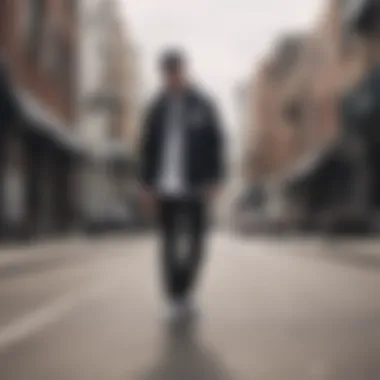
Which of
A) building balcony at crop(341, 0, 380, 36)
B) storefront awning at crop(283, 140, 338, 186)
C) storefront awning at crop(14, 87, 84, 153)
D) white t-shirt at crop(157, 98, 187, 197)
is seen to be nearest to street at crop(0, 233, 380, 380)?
white t-shirt at crop(157, 98, 187, 197)

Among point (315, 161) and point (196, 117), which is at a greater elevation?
point (315, 161)

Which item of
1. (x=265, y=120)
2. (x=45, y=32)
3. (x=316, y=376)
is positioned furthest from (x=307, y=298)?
(x=265, y=120)

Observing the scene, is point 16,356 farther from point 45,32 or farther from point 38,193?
point 45,32

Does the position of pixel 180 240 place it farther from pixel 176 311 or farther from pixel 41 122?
pixel 41 122

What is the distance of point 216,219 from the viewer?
76.0 metres

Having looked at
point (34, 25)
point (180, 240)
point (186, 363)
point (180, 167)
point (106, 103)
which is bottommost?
point (186, 363)

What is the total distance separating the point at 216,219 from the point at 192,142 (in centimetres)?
6697

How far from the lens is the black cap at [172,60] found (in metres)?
8.87

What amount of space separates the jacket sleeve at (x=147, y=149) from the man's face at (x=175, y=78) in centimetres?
24

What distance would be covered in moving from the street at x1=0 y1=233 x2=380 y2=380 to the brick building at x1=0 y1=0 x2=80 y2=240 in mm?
12789

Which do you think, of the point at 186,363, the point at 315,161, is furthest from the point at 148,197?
the point at 315,161

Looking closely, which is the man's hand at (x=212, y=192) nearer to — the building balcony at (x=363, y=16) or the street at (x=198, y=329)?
the street at (x=198, y=329)

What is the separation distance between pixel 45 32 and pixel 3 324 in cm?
2816

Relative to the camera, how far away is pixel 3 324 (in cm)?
828
